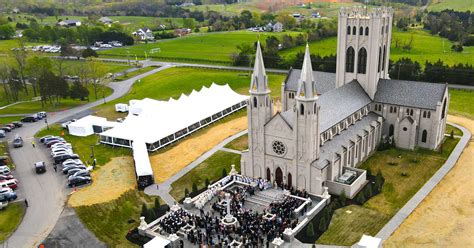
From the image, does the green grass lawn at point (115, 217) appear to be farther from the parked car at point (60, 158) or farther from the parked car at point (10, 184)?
the parked car at point (60, 158)

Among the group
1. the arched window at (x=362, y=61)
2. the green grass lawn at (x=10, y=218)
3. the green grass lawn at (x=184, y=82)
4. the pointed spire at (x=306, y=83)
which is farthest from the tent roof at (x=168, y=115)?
the arched window at (x=362, y=61)

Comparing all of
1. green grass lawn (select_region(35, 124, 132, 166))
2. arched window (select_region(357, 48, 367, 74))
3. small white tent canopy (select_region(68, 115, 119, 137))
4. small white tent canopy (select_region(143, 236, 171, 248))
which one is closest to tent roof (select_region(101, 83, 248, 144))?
green grass lawn (select_region(35, 124, 132, 166))

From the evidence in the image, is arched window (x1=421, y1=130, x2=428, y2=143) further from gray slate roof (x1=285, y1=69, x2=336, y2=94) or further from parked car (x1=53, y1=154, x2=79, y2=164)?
parked car (x1=53, y1=154, x2=79, y2=164)

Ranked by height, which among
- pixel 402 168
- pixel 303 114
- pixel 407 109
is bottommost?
pixel 402 168

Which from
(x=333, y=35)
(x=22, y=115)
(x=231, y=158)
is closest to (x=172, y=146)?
(x=231, y=158)

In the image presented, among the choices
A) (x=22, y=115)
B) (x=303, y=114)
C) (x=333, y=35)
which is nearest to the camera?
(x=303, y=114)

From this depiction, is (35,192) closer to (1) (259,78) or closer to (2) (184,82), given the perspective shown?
(1) (259,78)

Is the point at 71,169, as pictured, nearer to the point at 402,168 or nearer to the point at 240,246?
the point at 240,246
